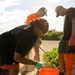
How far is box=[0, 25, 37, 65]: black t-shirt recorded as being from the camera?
3941 millimetres

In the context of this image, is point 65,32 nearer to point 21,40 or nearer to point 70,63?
point 70,63

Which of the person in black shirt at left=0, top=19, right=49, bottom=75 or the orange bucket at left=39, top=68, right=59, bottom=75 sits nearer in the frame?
the person in black shirt at left=0, top=19, right=49, bottom=75

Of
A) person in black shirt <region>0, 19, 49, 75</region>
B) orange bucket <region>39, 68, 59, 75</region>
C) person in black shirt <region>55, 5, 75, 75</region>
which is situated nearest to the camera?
person in black shirt <region>0, 19, 49, 75</region>

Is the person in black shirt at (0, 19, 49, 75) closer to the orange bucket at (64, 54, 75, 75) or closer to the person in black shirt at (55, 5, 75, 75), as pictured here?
the orange bucket at (64, 54, 75, 75)

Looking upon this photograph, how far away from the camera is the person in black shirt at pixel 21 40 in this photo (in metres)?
3.93

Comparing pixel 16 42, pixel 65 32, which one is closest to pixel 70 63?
pixel 65 32

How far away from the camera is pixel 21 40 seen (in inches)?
156

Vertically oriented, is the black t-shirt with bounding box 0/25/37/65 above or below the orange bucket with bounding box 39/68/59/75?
above

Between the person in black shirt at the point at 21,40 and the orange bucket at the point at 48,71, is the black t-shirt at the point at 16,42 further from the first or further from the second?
the orange bucket at the point at 48,71

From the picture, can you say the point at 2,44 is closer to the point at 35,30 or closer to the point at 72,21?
the point at 35,30

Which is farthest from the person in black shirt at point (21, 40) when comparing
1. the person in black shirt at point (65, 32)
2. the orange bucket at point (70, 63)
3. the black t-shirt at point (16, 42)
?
the person in black shirt at point (65, 32)

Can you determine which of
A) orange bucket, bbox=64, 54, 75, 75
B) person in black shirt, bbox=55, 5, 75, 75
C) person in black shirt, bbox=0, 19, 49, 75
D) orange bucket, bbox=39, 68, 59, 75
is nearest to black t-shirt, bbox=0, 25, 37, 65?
person in black shirt, bbox=0, 19, 49, 75

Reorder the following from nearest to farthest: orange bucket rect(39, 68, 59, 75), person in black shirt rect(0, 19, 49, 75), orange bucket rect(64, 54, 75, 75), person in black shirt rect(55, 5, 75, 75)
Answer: person in black shirt rect(0, 19, 49, 75) < orange bucket rect(39, 68, 59, 75) < orange bucket rect(64, 54, 75, 75) < person in black shirt rect(55, 5, 75, 75)

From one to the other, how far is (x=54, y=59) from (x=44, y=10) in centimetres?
128
